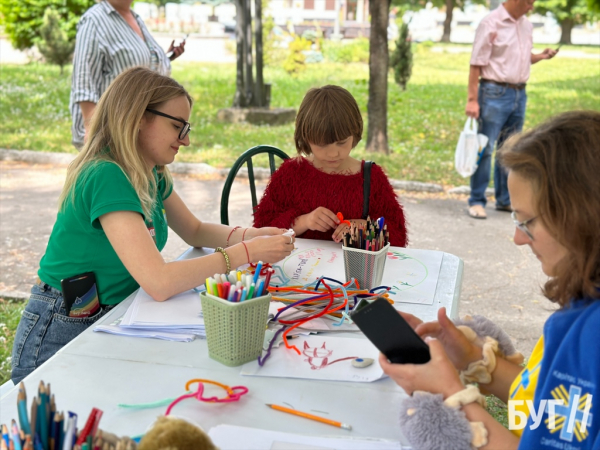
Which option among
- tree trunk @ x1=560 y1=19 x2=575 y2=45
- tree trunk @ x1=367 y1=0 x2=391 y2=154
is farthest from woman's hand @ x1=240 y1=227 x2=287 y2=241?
tree trunk @ x1=560 y1=19 x2=575 y2=45

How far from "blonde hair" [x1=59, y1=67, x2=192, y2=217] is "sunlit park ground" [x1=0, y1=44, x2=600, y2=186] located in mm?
3273

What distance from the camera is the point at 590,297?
101 centimetres

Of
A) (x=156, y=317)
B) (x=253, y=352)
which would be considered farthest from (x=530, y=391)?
(x=156, y=317)

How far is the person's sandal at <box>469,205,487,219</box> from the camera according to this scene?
5.26 m

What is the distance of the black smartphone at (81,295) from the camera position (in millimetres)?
→ 1681

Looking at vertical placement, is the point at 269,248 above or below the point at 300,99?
above

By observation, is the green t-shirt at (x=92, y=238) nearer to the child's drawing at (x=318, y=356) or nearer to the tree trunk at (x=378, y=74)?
the child's drawing at (x=318, y=356)

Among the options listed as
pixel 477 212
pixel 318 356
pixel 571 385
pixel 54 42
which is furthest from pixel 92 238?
pixel 54 42

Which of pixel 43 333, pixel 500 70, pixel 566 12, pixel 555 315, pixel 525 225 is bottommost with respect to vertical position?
pixel 43 333

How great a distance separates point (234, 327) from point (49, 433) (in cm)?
47

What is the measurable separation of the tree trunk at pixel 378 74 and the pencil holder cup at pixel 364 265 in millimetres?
5215

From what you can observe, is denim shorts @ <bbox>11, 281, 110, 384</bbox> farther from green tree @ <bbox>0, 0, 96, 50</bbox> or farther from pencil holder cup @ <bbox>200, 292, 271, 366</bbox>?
green tree @ <bbox>0, 0, 96, 50</bbox>

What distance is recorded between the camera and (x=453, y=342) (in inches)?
51.4

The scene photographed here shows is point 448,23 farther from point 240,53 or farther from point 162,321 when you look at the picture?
point 162,321
